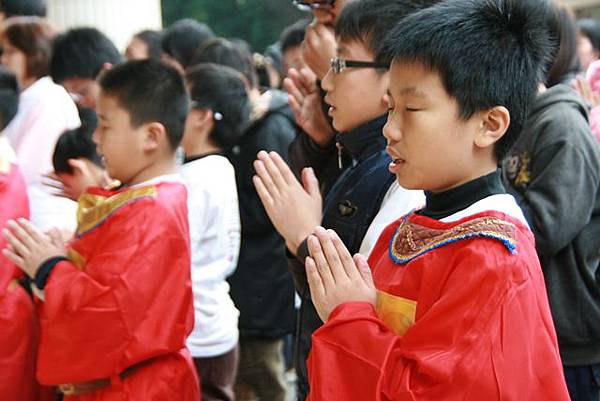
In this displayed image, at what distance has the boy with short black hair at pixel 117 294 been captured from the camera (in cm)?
236

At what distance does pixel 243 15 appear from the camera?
44.7ft

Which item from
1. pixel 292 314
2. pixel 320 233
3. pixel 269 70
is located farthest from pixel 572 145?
pixel 269 70

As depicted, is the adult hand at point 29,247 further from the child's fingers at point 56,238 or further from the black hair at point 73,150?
the black hair at point 73,150

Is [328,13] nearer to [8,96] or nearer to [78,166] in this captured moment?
[78,166]

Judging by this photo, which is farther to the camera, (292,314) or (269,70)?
(269,70)

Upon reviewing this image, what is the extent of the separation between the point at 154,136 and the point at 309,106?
0.51 metres

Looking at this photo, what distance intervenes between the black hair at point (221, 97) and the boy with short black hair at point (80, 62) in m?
0.74

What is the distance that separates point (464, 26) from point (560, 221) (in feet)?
3.35

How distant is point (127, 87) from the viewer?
2723 mm

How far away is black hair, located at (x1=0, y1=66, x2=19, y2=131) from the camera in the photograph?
364cm

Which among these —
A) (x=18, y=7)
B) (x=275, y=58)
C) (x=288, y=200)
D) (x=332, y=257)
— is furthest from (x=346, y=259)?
(x=275, y=58)

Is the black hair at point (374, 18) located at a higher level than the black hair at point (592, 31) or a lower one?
higher

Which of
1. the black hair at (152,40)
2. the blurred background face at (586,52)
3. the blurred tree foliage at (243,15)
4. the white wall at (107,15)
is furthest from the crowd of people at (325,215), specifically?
the blurred tree foliage at (243,15)

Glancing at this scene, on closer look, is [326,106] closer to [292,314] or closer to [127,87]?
[127,87]
